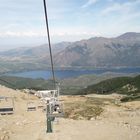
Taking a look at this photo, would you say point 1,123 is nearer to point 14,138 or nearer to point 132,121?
point 14,138

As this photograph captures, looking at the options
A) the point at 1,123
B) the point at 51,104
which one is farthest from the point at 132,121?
the point at 51,104

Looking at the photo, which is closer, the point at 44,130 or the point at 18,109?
the point at 44,130

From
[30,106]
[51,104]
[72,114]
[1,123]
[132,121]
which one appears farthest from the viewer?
[30,106]

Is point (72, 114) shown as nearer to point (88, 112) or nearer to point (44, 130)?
point (88, 112)

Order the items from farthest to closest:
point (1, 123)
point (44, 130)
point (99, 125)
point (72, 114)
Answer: point (72, 114), point (1, 123), point (99, 125), point (44, 130)

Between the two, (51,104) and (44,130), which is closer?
(51,104)

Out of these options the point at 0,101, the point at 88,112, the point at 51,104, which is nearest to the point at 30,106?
the point at 0,101

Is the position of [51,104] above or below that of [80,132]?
above

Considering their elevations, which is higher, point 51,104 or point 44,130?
point 51,104

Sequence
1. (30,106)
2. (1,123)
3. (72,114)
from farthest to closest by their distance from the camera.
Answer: (30,106), (72,114), (1,123)
